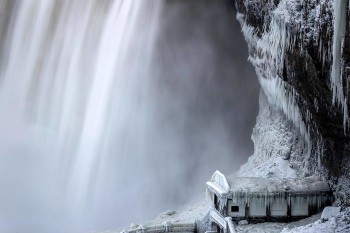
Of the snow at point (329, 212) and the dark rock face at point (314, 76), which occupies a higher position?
the dark rock face at point (314, 76)

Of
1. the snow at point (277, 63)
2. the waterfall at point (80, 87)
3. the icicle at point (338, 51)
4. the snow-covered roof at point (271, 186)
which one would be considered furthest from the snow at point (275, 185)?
the waterfall at point (80, 87)

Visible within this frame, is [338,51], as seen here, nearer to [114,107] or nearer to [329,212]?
[329,212]

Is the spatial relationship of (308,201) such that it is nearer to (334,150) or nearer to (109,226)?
(334,150)

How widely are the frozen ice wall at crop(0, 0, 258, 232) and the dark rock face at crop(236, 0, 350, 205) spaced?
5.89 m

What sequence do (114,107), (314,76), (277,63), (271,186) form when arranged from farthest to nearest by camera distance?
1. (114,107)
2. (277,63)
3. (271,186)
4. (314,76)

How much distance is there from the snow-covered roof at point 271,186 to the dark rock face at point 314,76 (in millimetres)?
479

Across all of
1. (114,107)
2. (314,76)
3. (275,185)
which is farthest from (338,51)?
(114,107)

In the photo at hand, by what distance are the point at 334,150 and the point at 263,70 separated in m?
5.29

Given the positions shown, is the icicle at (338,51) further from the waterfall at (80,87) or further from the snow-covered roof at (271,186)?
the waterfall at (80,87)

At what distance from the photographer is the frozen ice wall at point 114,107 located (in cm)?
2661

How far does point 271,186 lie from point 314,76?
129 inches

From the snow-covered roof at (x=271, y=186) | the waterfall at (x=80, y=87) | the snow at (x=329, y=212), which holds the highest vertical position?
the waterfall at (x=80, y=87)

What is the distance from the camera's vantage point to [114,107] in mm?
27078

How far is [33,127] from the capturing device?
28.2 m
